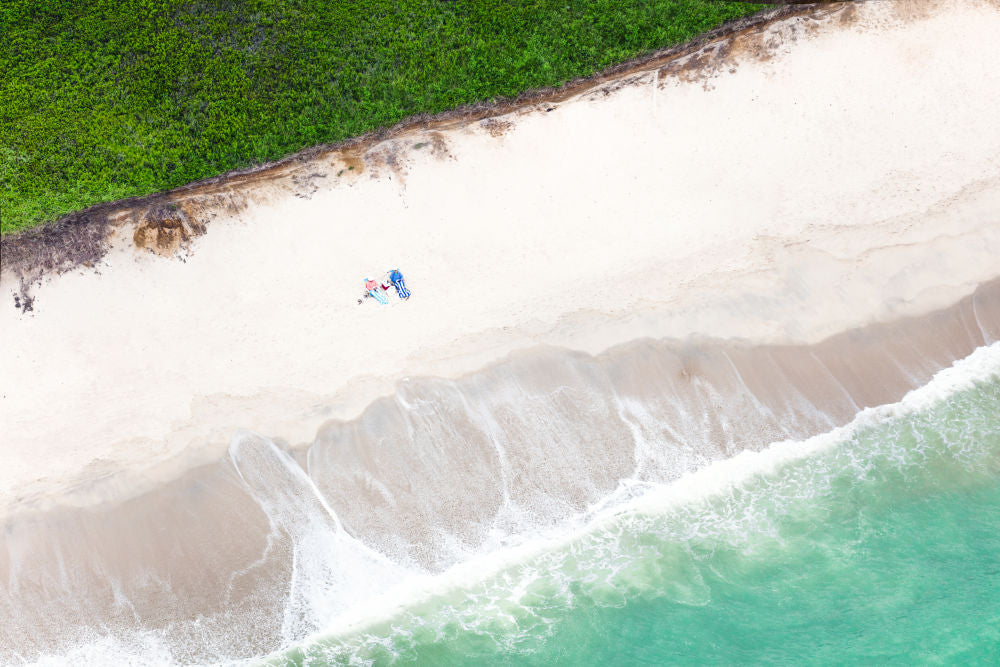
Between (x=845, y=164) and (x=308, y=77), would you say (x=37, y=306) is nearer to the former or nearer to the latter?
(x=308, y=77)

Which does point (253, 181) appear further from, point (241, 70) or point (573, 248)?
point (573, 248)

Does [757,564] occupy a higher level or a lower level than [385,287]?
lower

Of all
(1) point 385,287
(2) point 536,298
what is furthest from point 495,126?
(1) point 385,287

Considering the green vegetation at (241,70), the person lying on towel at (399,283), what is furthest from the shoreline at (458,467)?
the green vegetation at (241,70)

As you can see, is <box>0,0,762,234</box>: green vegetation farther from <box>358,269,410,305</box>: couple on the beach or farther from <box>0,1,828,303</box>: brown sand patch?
<box>358,269,410,305</box>: couple on the beach

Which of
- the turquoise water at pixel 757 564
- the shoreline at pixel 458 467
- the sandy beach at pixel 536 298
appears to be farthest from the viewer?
the sandy beach at pixel 536 298

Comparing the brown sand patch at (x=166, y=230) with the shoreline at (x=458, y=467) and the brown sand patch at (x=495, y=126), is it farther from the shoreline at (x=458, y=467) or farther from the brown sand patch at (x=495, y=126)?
the brown sand patch at (x=495, y=126)

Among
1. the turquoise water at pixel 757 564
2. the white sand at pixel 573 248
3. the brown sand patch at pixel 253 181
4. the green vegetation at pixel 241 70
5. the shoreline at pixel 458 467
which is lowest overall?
the turquoise water at pixel 757 564

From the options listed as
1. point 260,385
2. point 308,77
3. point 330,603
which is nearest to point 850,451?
point 330,603
